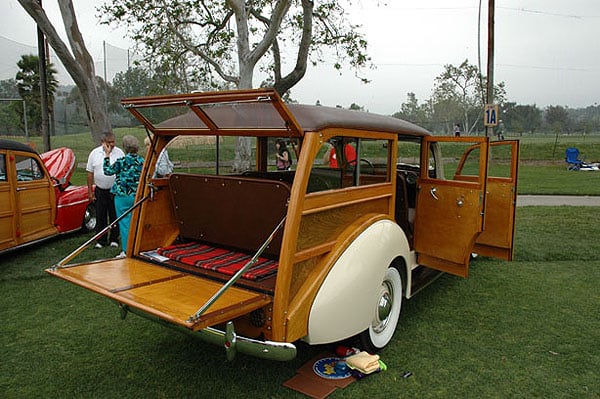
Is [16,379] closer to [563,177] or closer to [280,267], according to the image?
[280,267]

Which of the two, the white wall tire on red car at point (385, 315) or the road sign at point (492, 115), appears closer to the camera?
the white wall tire on red car at point (385, 315)

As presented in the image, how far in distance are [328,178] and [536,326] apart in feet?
8.24

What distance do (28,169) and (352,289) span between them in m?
5.37

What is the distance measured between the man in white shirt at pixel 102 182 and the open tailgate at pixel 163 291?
3.13 metres

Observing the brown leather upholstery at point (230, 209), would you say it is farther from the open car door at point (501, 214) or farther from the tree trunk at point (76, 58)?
the tree trunk at point (76, 58)

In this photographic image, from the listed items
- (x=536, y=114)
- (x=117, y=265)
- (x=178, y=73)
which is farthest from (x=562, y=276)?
(x=536, y=114)

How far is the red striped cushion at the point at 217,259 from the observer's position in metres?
3.29

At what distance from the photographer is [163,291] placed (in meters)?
2.95

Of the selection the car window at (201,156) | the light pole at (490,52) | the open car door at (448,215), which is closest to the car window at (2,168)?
the car window at (201,156)

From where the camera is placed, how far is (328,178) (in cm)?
344

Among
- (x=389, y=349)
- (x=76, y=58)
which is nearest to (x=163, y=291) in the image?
(x=389, y=349)

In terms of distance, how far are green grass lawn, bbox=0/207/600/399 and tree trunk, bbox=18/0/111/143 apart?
15.3ft

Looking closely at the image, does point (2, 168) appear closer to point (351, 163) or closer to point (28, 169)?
point (28, 169)

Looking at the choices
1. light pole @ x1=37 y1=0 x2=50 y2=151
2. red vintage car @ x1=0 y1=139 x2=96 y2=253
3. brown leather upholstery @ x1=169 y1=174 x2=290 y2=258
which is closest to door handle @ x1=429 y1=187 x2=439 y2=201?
brown leather upholstery @ x1=169 y1=174 x2=290 y2=258
